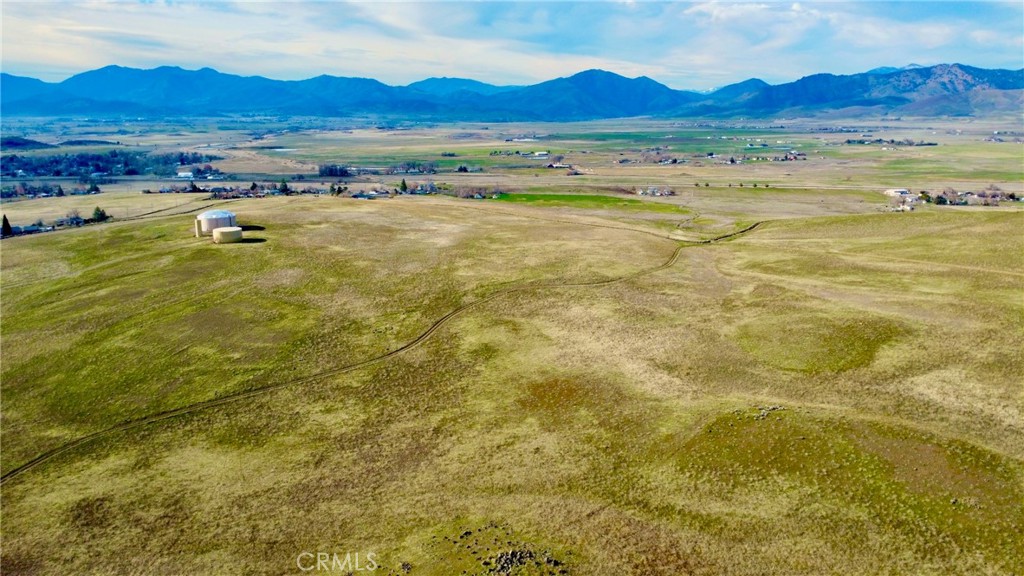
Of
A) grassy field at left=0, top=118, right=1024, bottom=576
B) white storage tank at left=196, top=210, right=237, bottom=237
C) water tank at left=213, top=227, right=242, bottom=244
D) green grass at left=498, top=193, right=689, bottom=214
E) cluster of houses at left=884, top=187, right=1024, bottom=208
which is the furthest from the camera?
green grass at left=498, top=193, right=689, bottom=214

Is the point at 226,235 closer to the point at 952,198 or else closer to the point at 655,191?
the point at 655,191

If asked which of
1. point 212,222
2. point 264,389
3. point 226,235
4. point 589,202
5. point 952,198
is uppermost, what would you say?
point 212,222

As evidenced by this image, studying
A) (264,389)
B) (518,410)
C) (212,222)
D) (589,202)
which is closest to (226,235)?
(212,222)

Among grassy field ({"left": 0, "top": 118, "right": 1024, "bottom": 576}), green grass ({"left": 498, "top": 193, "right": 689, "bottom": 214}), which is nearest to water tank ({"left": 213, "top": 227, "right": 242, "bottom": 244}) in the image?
grassy field ({"left": 0, "top": 118, "right": 1024, "bottom": 576})

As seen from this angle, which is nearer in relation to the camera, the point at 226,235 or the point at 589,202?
the point at 226,235

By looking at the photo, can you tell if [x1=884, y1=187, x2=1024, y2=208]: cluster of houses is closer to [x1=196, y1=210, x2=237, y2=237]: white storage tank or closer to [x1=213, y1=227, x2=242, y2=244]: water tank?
[x1=213, y1=227, x2=242, y2=244]: water tank

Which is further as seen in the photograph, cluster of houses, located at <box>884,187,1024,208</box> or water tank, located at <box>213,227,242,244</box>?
cluster of houses, located at <box>884,187,1024,208</box>
